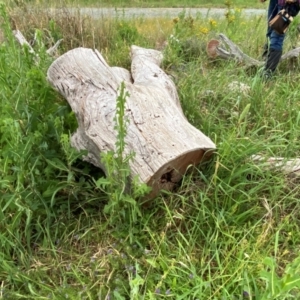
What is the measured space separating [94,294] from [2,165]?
2.84ft

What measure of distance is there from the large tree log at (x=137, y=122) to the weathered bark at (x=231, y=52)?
5.24 feet

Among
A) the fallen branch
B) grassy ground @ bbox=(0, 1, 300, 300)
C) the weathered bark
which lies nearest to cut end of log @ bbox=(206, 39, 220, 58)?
the weathered bark

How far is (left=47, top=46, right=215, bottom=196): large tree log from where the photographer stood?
2082 mm

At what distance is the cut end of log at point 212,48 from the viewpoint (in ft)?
14.4

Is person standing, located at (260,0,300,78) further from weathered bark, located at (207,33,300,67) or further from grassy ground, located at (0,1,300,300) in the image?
grassy ground, located at (0,1,300,300)

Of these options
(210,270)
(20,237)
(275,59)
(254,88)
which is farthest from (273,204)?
(275,59)

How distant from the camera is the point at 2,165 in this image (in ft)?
7.05

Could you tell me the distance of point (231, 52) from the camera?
432 centimetres

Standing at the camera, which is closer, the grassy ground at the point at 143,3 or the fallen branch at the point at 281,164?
the fallen branch at the point at 281,164

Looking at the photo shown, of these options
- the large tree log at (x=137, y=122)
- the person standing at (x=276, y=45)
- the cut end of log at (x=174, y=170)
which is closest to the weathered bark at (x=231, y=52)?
the person standing at (x=276, y=45)

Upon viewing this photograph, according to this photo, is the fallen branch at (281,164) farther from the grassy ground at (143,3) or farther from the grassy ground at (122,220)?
the grassy ground at (143,3)

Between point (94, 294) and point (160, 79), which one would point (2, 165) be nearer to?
point (94, 294)

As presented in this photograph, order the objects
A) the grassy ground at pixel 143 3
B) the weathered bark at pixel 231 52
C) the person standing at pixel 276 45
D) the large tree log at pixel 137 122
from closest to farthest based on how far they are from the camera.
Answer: the large tree log at pixel 137 122 → the person standing at pixel 276 45 → the weathered bark at pixel 231 52 → the grassy ground at pixel 143 3

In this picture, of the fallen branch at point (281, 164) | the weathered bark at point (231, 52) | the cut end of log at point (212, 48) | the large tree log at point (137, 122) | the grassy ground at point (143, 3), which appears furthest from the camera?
the grassy ground at point (143, 3)
